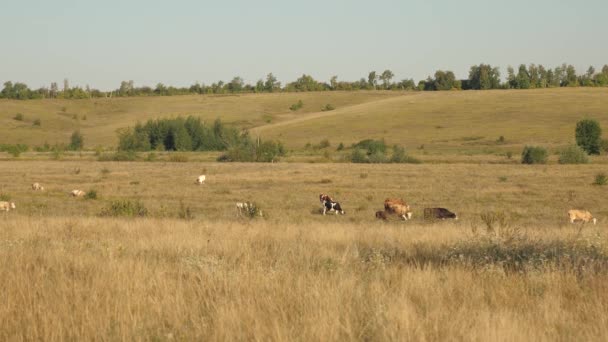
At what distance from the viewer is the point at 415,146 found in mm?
87125

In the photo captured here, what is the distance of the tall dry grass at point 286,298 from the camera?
5047 mm

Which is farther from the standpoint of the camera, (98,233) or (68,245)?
(98,233)

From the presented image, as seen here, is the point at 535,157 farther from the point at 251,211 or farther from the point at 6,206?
the point at 6,206

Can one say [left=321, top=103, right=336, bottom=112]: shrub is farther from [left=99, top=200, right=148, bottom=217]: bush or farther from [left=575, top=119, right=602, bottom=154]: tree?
[left=99, top=200, right=148, bottom=217]: bush

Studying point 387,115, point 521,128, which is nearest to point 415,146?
point 521,128

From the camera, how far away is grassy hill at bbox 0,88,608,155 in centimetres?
9219

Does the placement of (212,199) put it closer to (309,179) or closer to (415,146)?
(309,179)

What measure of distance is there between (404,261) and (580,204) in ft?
67.2

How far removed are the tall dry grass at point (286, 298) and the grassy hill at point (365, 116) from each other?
65.7m

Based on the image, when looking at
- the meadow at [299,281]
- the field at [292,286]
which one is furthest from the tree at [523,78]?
the field at [292,286]

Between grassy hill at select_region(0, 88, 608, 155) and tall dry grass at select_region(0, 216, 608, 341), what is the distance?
215 feet

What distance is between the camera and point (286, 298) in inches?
231

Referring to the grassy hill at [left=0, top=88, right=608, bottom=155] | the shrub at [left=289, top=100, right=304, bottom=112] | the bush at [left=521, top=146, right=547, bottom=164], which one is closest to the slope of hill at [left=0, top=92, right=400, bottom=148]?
the grassy hill at [left=0, top=88, right=608, bottom=155]

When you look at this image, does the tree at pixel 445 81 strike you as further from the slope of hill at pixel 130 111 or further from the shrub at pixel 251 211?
the shrub at pixel 251 211
